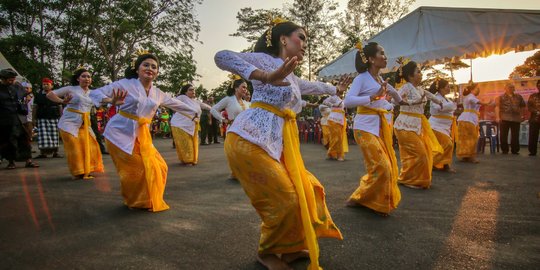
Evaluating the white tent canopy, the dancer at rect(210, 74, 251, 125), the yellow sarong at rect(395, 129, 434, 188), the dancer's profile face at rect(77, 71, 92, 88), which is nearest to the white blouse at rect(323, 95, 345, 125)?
the white tent canopy

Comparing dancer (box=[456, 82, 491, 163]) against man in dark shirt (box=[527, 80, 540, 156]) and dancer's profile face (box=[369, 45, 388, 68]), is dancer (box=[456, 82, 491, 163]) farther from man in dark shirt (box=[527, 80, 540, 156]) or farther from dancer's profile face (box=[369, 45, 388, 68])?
dancer's profile face (box=[369, 45, 388, 68])

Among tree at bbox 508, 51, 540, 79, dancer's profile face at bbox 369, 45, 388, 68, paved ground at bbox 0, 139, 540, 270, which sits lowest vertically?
paved ground at bbox 0, 139, 540, 270

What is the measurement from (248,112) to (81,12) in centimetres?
2618

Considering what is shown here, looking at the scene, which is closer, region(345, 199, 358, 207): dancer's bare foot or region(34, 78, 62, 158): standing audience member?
region(345, 199, 358, 207): dancer's bare foot

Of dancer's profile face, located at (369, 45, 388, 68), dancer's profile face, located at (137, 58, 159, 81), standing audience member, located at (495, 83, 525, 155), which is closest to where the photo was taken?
dancer's profile face, located at (369, 45, 388, 68)

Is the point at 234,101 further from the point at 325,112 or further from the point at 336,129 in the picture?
the point at 325,112

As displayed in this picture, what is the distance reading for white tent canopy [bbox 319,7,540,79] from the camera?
5578mm

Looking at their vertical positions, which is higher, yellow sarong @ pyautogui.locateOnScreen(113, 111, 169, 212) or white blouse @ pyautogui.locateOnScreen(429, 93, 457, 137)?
white blouse @ pyautogui.locateOnScreen(429, 93, 457, 137)

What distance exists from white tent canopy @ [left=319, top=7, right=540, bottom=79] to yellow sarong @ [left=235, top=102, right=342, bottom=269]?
3662 millimetres

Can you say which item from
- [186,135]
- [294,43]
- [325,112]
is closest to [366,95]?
[294,43]

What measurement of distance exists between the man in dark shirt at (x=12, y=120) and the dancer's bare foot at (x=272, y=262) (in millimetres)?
7959

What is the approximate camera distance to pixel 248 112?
8.05 ft

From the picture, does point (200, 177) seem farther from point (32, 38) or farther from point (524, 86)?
point (32, 38)

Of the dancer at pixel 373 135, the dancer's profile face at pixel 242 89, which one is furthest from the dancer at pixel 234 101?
the dancer at pixel 373 135
